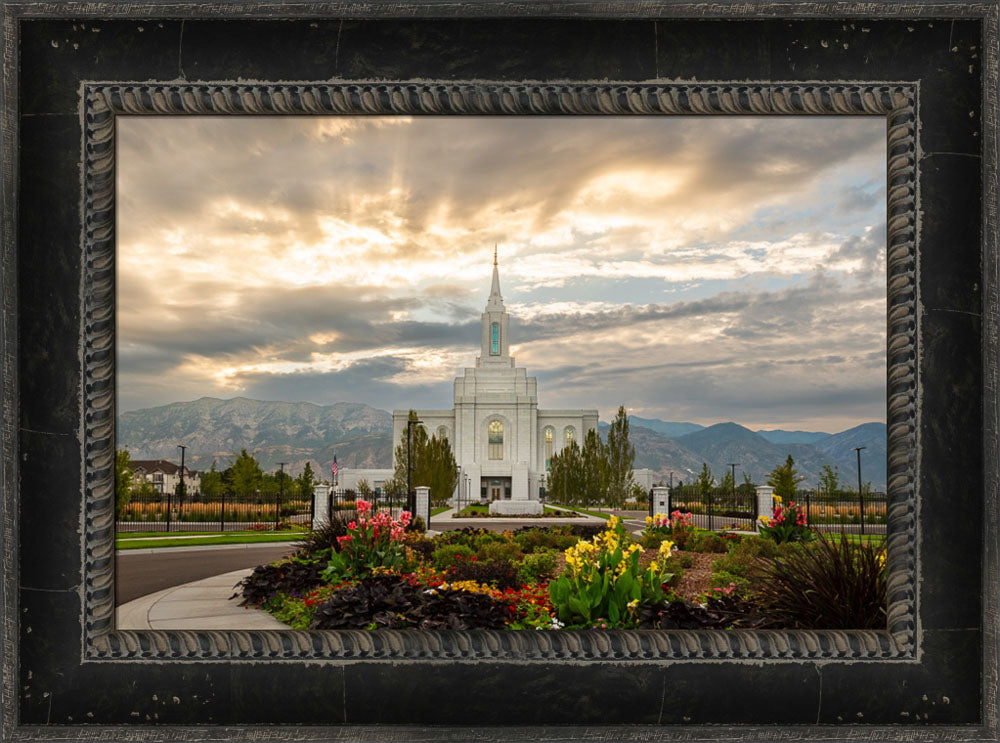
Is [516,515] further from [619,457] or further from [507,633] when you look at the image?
[507,633]

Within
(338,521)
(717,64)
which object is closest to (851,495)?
(338,521)

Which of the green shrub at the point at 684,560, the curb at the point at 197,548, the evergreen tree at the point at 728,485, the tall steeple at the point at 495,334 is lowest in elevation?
the curb at the point at 197,548

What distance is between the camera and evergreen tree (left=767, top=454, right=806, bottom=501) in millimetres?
18875

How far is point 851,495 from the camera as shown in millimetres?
12672

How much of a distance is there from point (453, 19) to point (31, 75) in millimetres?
2887

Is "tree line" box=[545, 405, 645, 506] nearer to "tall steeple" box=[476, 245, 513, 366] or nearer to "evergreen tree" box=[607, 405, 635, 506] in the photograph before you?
"evergreen tree" box=[607, 405, 635, 506]

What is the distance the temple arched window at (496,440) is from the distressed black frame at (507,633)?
54.3 m

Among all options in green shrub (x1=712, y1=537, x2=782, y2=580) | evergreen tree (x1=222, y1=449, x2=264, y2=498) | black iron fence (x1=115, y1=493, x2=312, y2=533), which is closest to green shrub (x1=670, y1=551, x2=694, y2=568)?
green shrub (x1=712, y1=537, x2=782, y2=580)

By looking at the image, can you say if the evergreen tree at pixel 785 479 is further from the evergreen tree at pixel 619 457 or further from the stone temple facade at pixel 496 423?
the stone temple facade at pixel 496 423

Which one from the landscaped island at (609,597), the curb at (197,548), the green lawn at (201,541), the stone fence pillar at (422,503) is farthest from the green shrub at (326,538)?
the stone fence pillar at (422,503)

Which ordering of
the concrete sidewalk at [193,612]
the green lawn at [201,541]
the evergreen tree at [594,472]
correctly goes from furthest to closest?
the evergreen tree at [594,472] → the green lawn at [201,541] → the concrete sidewalk at [193,612]

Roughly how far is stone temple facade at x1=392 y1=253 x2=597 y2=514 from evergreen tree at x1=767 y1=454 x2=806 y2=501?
35952 mm

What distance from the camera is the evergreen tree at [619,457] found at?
112 feet

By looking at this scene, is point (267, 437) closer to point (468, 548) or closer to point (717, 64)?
point (468, 548)
